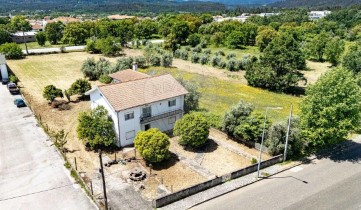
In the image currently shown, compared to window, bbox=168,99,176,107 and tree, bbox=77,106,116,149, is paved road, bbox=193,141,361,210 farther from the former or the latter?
window, bbox=168,99,176,107

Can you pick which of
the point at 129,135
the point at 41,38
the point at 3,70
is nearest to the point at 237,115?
the point at 129,135

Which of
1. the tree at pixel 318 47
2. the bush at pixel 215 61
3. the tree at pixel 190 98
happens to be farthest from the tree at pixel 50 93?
the tree at pixel 318 47

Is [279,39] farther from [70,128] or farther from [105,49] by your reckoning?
[105,49]

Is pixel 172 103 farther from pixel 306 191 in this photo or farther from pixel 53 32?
pixel 53 32

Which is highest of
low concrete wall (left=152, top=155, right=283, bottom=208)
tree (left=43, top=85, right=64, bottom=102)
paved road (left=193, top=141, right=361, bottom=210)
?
tree (left=43, top=85, right=64, bottom=102)

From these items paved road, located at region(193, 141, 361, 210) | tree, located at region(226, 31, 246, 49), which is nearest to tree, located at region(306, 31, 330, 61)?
tree, located at region(226, 31, 246, 49)

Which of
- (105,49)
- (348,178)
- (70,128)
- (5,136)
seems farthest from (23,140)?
(105,49)
